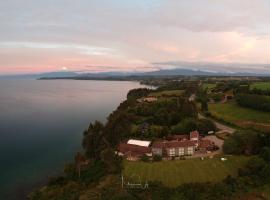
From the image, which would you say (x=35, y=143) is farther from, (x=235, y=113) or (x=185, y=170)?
(x=235, y=113)

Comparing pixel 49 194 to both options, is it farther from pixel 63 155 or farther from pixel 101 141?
pixel 63 155

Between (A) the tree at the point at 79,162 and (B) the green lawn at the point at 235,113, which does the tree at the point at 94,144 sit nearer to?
(A) the tree at the point at 79,162

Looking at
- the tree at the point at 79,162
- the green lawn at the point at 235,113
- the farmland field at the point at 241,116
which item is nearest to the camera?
the tree at the point at 79,162

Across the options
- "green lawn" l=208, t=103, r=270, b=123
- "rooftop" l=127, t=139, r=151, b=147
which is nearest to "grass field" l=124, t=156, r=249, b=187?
"rooftop" l=127, t=139, r=151, b=147

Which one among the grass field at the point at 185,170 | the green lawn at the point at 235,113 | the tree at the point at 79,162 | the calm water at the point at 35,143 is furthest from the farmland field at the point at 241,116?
the tree at the point at 79,162

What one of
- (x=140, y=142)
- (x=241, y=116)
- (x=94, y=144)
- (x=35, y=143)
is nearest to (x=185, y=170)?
(x=140, y=142)

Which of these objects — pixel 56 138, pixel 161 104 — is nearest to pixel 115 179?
pixel 56 138

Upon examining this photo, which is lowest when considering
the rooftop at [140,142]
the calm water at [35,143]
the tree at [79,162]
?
the calm water at [35,143]
